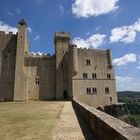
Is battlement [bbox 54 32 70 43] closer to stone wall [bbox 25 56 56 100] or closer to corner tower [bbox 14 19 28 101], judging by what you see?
stone wall [bbox 25 56 56 100]

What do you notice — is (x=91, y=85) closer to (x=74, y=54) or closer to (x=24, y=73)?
(x=74, y=54)

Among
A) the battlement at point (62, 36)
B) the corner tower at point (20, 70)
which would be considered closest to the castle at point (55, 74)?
the corner tower at point (20, 70)

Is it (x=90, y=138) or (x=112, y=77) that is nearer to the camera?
(x=90, y=138)

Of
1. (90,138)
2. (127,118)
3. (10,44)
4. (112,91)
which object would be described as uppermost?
(10,44)

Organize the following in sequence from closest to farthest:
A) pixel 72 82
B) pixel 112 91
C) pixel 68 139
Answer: pixel 68 139
pixel 72 82
pixel 112 91

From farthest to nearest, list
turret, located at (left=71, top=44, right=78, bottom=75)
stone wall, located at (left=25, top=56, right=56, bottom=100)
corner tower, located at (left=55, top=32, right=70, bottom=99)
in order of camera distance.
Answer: corner tower, located at (left=55, top=32, right=70, bottom=99), stone wall, located at (left=25, top=56, right=56, bottom=100), turret, located at (left=71, top=44, right=78, bottom=75)

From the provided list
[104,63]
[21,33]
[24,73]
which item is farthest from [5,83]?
[104,63]

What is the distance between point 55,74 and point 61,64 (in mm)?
2676

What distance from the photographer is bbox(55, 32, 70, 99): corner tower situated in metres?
37.6

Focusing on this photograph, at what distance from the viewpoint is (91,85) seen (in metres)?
36.9

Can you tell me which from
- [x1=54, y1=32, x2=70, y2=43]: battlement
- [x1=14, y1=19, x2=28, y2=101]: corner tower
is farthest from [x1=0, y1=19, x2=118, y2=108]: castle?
[x1=54, y1=32, x2=70, y2=43]: battlement

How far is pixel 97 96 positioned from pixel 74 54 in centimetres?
1042

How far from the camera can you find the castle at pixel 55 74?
35656mm

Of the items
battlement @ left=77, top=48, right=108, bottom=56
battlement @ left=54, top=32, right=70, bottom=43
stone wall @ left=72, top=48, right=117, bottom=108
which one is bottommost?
stone wall @ left=72, top=48, right=117, bottom=108
